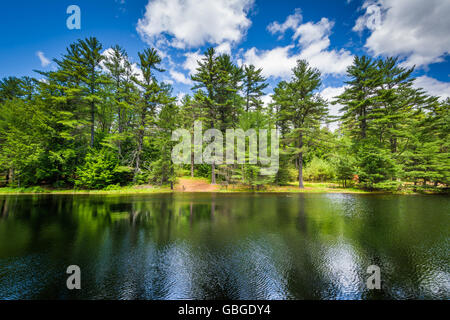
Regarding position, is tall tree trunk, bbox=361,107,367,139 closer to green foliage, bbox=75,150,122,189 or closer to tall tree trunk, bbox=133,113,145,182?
tall tree trunk, bbox=133,113,145,182

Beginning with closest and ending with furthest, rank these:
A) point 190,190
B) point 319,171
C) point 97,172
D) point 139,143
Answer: point 97,172, point 190,190, point 139,143, point 319,171

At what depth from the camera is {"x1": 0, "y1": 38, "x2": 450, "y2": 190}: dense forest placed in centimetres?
1761

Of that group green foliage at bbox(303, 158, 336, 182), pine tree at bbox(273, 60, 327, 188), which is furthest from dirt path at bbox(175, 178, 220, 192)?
green foliage at bbox(303, 158, 336, 182)

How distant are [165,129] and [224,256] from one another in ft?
59.5

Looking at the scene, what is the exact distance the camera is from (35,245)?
5.24 metres

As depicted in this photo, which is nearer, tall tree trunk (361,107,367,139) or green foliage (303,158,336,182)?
tall tree trunk (361,107,367,139)

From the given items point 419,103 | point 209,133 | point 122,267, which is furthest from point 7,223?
point 419,103

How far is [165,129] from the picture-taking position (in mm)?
20016

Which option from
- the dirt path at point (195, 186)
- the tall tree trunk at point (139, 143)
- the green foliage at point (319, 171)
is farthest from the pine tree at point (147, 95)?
the green foliage at point (319, 171)

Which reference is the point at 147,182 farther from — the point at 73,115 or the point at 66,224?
the point at 66,224

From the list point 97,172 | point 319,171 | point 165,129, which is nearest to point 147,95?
point 165,129

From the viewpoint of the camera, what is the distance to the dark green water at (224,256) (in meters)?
3.19

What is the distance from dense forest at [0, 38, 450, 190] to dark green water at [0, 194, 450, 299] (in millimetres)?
11308

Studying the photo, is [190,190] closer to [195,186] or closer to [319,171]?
[195,186]
